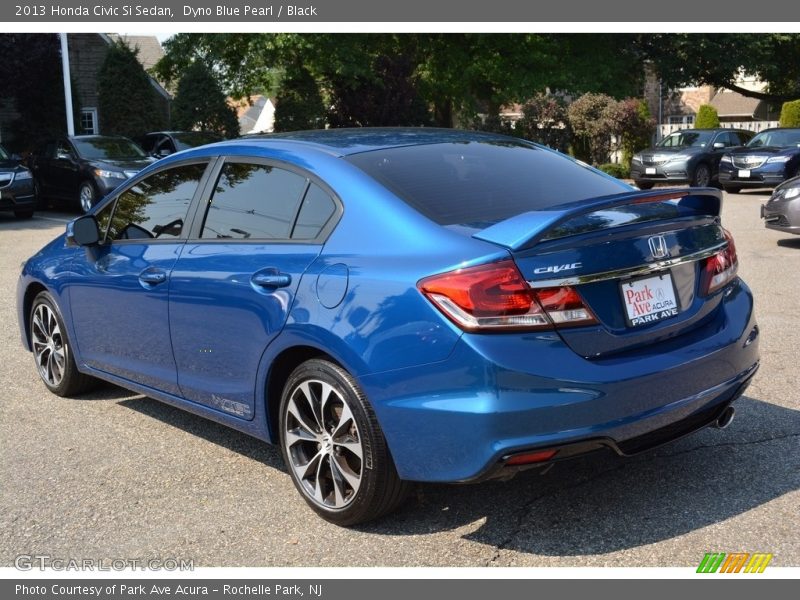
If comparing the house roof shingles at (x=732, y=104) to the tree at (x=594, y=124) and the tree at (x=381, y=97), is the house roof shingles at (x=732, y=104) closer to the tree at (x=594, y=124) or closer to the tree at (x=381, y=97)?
the tree at (x=594, y=124)

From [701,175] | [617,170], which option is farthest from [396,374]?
[617,170]

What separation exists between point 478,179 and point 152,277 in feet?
5.97

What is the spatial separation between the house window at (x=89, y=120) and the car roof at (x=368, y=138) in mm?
30796

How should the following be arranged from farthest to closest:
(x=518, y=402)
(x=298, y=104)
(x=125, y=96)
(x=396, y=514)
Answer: (x=125, y=96), (x=298, y=104), (x=396, y=514), (x=518, y=402)

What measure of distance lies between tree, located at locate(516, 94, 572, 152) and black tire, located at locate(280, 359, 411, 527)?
28177mm

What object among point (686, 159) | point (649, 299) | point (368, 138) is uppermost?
point (368, 138)

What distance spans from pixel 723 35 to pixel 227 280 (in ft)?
128

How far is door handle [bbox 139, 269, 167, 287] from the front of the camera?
4900 millimetres

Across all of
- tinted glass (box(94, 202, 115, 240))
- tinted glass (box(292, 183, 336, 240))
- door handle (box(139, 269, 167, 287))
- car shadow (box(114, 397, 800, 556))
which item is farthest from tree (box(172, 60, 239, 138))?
tinted glass (box(292, 183, 336, 240))

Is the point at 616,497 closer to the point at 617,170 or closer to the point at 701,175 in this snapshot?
the point at 701,175

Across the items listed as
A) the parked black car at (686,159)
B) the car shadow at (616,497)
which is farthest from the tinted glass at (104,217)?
the parked black car at (686,159)

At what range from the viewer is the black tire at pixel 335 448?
3805 millimetres

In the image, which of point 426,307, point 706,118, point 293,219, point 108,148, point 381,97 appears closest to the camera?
point 426,307

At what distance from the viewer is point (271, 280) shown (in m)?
4.17
